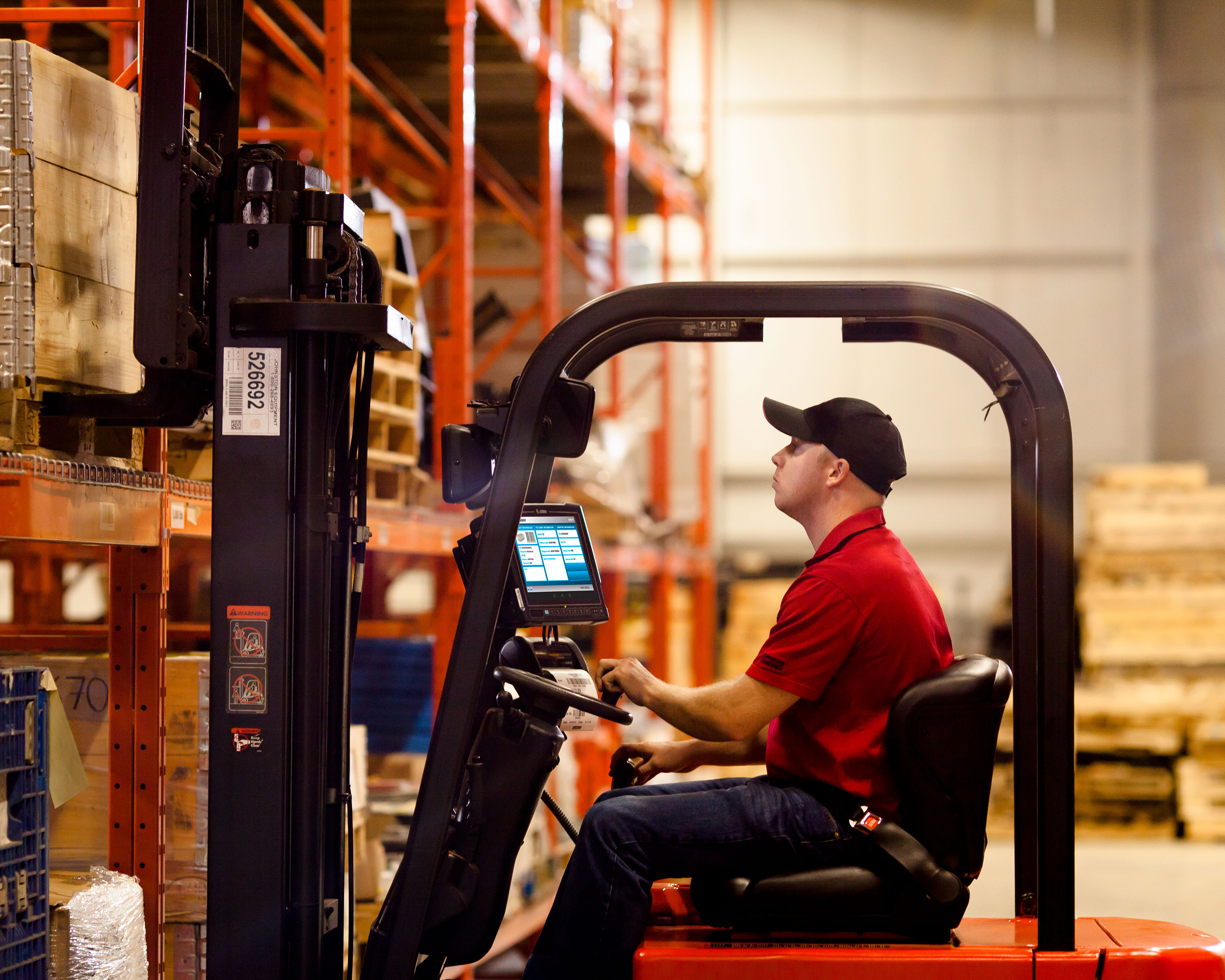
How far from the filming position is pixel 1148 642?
11.2 meters

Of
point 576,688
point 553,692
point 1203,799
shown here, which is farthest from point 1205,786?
point 553,692

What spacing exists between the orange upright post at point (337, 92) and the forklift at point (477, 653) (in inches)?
67.8

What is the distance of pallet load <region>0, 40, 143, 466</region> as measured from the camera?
2848 millimetres

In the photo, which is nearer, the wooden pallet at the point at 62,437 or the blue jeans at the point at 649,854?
the blue jeans at the point at 649,854

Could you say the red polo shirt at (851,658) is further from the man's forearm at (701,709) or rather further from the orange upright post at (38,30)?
the orange upright post at (38,30)

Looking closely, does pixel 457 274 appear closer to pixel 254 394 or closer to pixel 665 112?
pixel 254 394

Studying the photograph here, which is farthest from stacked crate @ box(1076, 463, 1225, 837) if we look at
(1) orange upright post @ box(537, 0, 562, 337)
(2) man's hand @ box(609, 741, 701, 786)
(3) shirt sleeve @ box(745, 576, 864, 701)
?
(3) shirt sleeve @ box(745, 576, 864, 701)

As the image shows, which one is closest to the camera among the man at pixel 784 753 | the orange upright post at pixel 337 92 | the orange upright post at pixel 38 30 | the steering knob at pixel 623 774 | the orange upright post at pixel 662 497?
the man at pixel 784 753

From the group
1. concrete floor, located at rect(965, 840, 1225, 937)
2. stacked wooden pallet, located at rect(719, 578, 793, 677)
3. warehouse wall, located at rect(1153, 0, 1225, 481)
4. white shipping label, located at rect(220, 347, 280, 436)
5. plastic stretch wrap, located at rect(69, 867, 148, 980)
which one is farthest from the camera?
warehouse wall, located at rect(1153, 0, 1225, 481)

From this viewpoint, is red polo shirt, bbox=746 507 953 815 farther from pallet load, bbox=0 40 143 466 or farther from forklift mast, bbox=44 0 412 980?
pallet load, bbox=0 40 143 466

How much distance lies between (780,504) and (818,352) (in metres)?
13.6

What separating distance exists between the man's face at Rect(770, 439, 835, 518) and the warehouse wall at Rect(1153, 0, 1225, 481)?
13.9 metres

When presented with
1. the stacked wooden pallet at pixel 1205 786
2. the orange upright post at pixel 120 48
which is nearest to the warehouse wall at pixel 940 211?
the stacked wooden pallet at pixel 1205 786

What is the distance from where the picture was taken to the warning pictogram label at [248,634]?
2.84 m
